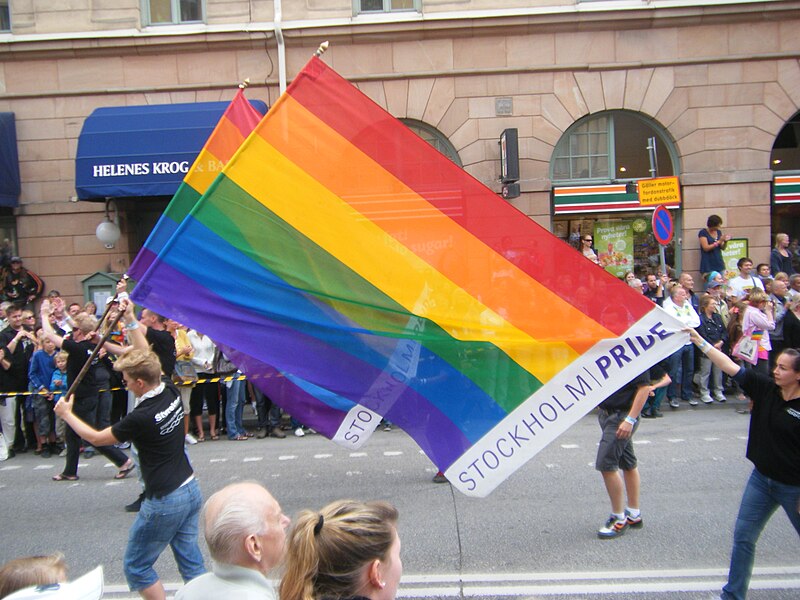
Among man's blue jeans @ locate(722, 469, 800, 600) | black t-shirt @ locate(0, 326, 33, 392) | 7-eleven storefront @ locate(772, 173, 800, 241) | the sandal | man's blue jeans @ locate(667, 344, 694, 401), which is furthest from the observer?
7-eleven storefront @ locate(772, 173, 800, 241)

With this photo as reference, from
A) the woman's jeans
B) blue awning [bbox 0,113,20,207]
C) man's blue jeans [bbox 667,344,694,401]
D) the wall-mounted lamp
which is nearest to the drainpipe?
the wall-mounted lamp

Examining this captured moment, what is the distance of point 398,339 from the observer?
439 cm

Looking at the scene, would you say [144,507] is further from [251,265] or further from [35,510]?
[35,510]

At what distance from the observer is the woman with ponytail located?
2.12 metres

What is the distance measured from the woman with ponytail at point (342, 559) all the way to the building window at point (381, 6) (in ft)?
47.5

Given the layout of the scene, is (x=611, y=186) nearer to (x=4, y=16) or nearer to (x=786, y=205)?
(x=786, y=205)

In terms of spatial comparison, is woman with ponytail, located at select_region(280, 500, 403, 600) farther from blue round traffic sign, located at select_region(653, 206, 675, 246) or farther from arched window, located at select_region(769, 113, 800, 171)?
arched window, located at select_region(769, 113, 800, 171)

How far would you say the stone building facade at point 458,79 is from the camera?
14.7 metres

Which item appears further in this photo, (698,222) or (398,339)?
(698,222)

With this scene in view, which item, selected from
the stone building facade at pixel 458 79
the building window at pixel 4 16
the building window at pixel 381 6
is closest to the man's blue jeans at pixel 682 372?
the stone building facade at pixel 458 79

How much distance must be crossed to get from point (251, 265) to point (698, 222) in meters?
12.7

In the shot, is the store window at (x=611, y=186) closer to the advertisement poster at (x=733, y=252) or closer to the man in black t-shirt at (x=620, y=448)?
the advertisement poster at (x=733, y=252)

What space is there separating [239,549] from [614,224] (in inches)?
549

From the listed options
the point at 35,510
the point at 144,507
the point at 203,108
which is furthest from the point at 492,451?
the point at 203,108
